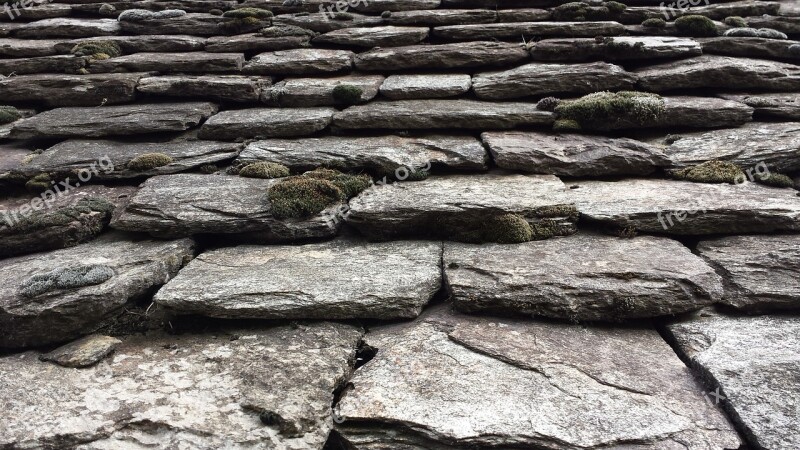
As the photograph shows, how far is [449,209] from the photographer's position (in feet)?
16.8

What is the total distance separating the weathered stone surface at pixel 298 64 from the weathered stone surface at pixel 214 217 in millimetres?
2854

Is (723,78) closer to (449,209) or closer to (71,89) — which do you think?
(449,209)

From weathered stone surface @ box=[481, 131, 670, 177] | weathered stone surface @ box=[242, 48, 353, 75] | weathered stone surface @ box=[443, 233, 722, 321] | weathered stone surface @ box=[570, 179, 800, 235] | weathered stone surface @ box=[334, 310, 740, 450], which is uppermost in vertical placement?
weathered stone surface @ box=[242, 48, 353, 75]

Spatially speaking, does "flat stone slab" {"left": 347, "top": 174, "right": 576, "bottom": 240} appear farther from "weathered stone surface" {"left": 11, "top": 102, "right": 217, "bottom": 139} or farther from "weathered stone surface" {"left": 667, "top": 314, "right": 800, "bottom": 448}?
"weathered stone surface" {"left": 11, "top": 102, "right": 217, "bottom": 139}

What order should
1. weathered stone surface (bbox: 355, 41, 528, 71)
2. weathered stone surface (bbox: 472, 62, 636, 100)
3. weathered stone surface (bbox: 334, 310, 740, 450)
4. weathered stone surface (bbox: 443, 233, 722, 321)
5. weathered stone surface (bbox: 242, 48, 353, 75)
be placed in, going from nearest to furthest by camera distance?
weathered stone surface (bbox: 334, 310, 740, 450)
weathered stone surface (bbox: 443, 233, 722, 321)
weathered stone surface (bbox: 472, 62, 636, 100)
weathered stone surface (bbox: 355, 41, 528, 71)
weathered stone surface (bbox: 242, 48, 353, 75)

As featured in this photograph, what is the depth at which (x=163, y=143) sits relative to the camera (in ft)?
21.6

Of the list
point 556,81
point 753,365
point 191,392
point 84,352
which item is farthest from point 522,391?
point 556,81

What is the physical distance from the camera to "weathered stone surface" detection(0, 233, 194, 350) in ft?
13.9

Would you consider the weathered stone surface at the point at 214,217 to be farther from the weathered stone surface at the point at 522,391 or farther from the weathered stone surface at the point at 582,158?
the weathered stone surface at the point at 582,158

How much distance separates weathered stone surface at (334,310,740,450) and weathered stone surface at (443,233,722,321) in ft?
0.58

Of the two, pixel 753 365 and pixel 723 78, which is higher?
pixel 723 78

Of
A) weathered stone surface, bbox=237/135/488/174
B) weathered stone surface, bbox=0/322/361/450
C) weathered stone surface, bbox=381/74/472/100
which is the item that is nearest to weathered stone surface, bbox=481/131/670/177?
weathered stone surface, bbox=237/135/488/174

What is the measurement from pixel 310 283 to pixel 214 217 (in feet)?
4.74

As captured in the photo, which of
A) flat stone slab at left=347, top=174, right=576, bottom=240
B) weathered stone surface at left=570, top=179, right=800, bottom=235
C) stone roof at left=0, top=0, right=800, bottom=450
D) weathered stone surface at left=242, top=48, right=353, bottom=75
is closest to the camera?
stone roof at left=0, top=0, right=800, bottom=450
